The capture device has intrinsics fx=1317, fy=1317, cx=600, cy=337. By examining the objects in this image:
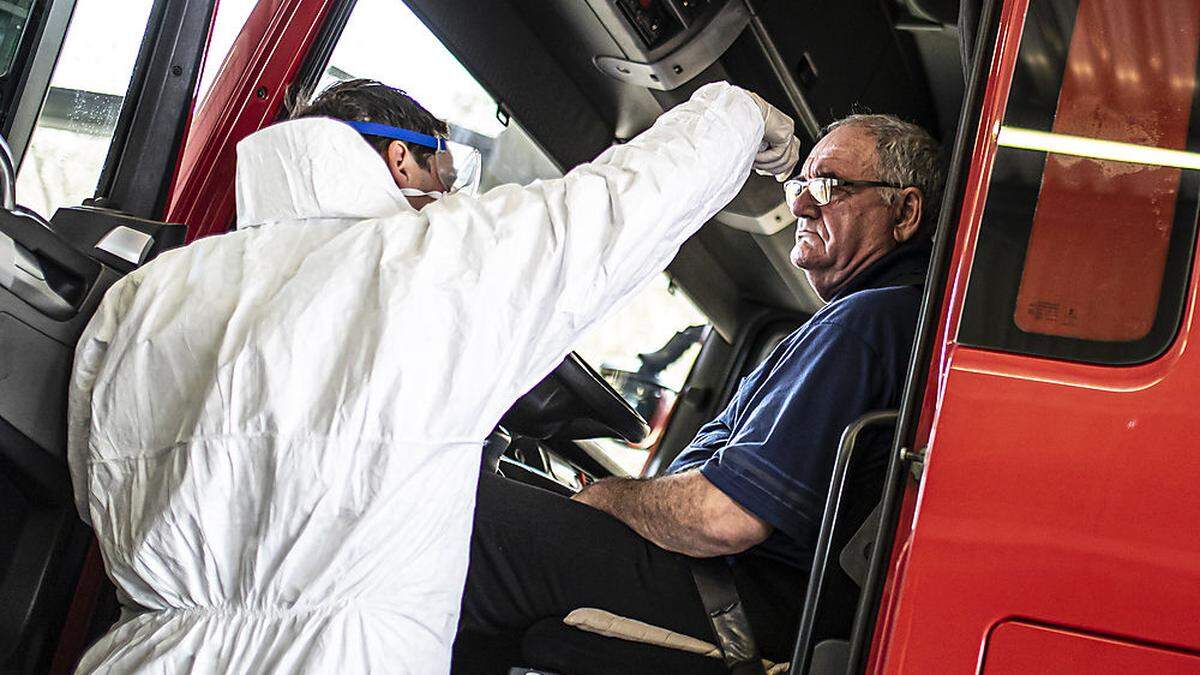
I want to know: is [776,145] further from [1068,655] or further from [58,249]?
[58,249]

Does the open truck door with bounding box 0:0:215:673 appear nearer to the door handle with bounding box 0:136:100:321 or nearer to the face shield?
the door handle with bounding box 0:136:100:321

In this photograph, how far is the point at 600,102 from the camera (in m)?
3.77

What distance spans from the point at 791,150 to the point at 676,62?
1.28 m

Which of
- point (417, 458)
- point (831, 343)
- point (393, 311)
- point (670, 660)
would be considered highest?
point (393, 311)

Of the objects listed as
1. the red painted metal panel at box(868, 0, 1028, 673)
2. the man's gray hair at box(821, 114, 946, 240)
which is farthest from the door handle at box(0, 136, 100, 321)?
the man's gray hair at box(821, 114, 946, 240)

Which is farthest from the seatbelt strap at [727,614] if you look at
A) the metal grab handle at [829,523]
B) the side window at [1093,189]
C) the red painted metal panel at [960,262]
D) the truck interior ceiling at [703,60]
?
the truck interior ceiling at [703,60]

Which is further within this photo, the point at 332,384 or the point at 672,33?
the point at 672,33

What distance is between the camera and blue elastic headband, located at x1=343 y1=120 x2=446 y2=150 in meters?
2.04

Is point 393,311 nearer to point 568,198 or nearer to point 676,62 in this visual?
point 568,198

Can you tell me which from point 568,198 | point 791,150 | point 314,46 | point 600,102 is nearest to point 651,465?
point 600,102

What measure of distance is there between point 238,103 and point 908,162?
54.7 inches

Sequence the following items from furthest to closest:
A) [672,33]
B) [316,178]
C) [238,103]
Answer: [672,33]
[238,103]
[316,178]

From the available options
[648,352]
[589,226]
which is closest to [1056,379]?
[589,226]

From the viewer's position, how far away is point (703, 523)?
1984 millimetres
